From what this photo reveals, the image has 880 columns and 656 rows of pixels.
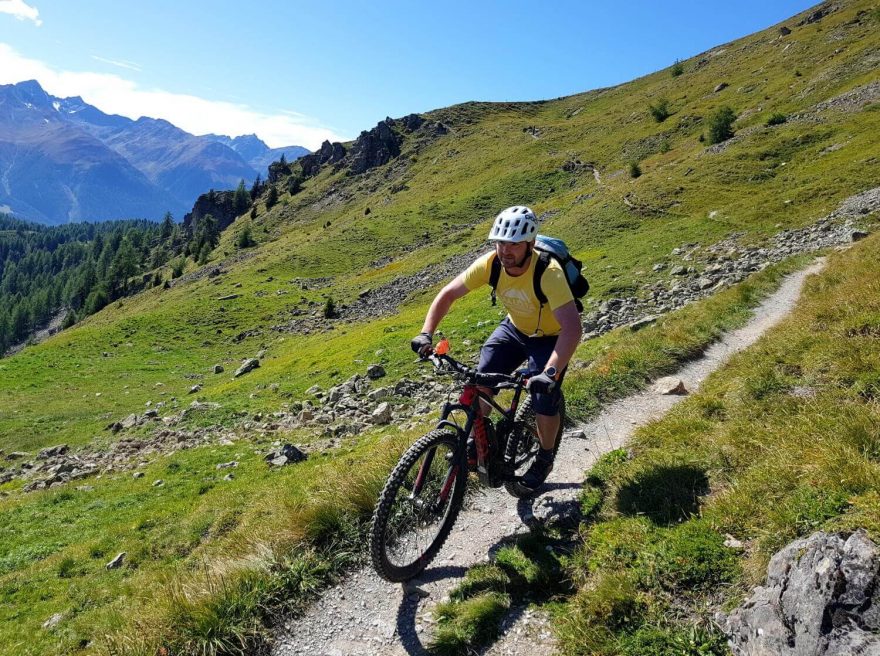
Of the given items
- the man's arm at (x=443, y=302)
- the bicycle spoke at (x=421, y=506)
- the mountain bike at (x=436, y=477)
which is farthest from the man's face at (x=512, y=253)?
the bicycle spoke at (x=421, y=506)

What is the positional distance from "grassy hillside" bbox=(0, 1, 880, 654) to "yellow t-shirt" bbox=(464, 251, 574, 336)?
3.35m

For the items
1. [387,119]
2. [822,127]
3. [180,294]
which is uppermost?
[387,119]

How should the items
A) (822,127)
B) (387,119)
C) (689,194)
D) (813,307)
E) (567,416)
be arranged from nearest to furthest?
(567,416) < (813,307) < (689,194) < (822,127) < (387,119)

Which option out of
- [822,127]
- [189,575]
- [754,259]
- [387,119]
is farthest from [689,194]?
[387,119]

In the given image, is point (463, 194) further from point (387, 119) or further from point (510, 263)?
point (510, 263)

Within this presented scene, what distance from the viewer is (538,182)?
88188 millimetres

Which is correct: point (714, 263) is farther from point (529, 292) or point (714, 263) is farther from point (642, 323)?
point (529, 292)

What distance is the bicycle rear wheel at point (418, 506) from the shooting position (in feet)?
17.6

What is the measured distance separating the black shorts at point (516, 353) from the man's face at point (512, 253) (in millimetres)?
1111

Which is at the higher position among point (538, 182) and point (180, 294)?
point (538, 182)

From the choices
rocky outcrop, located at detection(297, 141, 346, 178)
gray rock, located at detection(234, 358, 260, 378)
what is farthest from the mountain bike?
rocky outcrop, located at detection(297, 141, 346, 178)

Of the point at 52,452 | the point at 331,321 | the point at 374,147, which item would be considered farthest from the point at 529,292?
the point at 374,147

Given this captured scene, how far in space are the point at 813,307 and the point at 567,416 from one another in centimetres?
630

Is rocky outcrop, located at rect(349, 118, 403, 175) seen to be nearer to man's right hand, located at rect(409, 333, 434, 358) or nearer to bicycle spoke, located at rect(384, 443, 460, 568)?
man's right hand, located at rect(409, 333, 434, 358)
